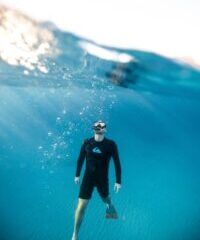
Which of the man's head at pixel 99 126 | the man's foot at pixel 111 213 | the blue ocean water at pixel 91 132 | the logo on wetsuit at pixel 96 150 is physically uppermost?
the blue ocean water at pixel 91 132

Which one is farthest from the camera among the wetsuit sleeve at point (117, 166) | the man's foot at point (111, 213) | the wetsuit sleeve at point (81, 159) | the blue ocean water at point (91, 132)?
the blue ocean water at point (91, 132)

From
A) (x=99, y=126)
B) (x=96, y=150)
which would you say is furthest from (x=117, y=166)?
(x=99, y=126)

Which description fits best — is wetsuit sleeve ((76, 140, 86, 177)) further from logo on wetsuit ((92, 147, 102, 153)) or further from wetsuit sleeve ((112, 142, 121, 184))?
wetsuit sleeve ((112, 142, 121, 184))

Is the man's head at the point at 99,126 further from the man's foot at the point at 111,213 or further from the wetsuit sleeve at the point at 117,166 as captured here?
the man's foot at the point at 111,213

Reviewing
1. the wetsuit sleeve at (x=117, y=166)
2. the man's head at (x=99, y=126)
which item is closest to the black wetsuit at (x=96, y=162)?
the wetsuit sleeve at (x=117, y=166)

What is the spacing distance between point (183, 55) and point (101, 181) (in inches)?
199

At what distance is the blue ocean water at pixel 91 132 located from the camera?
624 inches

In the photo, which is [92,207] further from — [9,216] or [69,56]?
A: [69,56]

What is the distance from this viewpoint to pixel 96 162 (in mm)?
9781

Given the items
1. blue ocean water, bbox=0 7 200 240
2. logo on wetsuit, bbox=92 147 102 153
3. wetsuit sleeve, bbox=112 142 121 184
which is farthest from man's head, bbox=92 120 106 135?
blue ocean water, bbox=0 7 200 240

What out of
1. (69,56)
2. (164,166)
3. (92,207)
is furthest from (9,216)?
(164,166)

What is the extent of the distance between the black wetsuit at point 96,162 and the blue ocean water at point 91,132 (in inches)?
164

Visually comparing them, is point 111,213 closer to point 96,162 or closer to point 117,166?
point 117,166

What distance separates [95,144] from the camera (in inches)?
380
